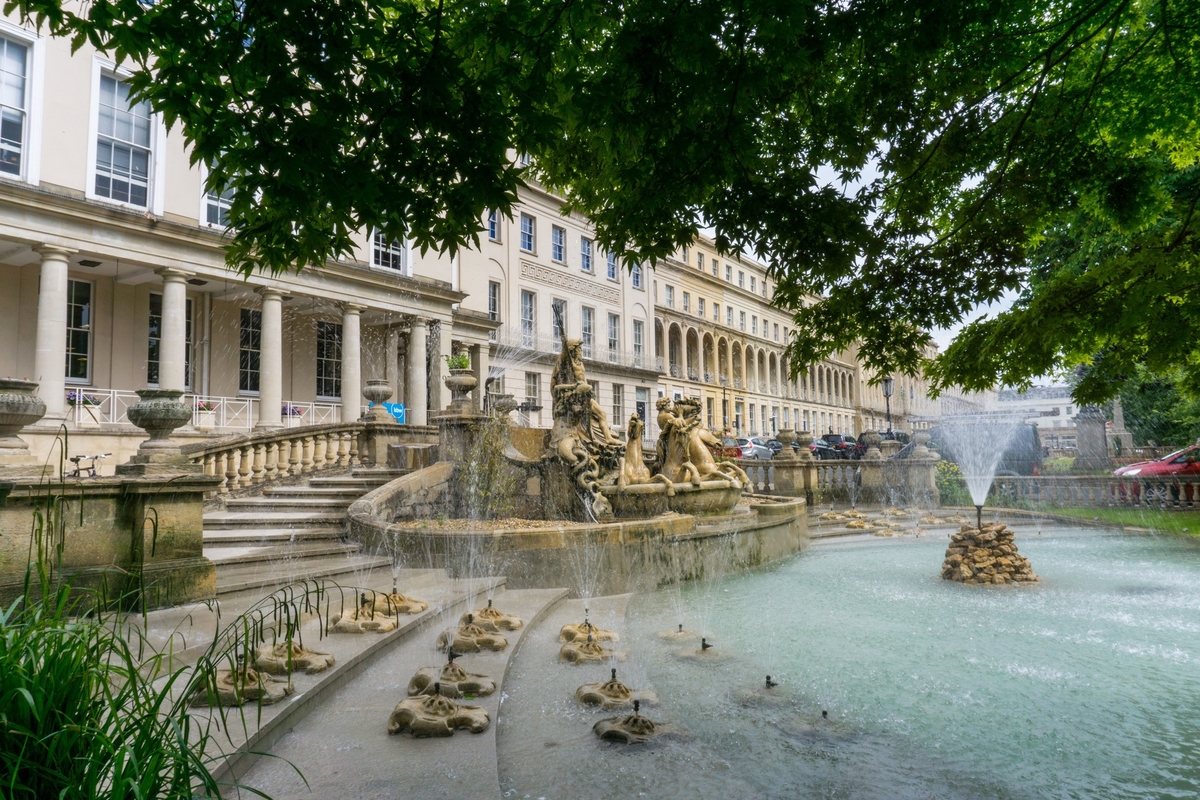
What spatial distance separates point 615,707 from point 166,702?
2532 millimetres

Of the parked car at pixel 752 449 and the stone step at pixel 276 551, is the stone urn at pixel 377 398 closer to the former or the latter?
the stone step at pixel 276 551

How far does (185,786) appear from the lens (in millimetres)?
2027

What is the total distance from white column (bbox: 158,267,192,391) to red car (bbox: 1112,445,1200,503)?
83.3 feet

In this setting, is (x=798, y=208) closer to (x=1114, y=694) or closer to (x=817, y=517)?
(x=1114, y=694)

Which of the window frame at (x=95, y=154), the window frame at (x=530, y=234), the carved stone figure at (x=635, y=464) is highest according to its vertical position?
the window frame at (x=530, y=234)

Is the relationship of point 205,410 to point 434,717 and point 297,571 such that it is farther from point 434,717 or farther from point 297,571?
point 434,717

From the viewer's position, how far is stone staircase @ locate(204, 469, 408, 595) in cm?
752

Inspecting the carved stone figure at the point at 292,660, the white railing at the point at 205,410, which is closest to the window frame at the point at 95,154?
the white railing at the point at 205,410

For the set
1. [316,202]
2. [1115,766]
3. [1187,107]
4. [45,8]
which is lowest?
[1115,766]

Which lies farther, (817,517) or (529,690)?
(817,517)

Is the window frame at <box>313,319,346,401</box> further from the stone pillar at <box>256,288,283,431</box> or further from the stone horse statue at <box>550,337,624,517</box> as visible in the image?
the stone horse statue at <box>550,337,624,517</box>

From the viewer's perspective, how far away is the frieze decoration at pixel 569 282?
35.5 metres

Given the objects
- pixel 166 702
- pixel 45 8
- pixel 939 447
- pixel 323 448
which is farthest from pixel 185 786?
pixel 939 447

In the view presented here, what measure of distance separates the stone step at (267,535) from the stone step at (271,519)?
0.53 ft
